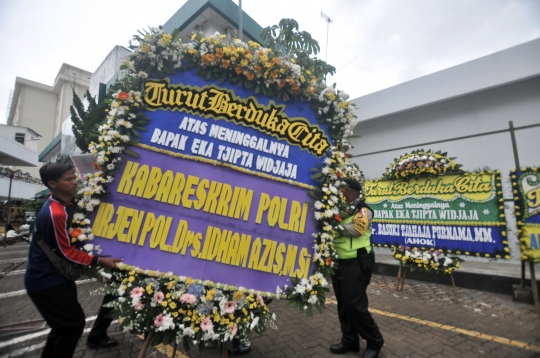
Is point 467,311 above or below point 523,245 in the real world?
below

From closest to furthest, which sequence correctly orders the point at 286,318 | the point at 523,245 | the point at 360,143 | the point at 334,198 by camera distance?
the point at 334,198
the point at 286,318
the point at 523,245
the point at 360,143

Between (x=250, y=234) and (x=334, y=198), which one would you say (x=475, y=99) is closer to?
(x=334, y=198)

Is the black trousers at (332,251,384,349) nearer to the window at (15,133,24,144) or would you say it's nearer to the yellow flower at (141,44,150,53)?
the yellow flower at (141,44,150,53)

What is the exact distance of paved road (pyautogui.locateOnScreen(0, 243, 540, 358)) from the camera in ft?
11.0

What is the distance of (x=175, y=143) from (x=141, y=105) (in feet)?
1.70

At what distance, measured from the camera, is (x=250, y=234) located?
2.74 meters

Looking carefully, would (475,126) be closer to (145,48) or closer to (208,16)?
(208,16)

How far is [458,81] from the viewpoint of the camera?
8.52 m

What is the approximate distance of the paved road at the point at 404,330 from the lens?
11.0 ft

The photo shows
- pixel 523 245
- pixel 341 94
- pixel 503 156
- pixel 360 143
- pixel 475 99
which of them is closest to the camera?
pixel 341 94

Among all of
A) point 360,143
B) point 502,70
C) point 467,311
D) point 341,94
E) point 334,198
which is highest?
point 502,70

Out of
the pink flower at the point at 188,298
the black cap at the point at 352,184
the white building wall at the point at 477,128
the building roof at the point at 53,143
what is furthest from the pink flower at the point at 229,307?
the building roof at the point at 53,143

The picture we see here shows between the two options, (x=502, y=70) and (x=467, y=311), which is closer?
(x=467, y=311)

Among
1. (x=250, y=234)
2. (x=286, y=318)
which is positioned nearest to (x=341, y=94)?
(x=250, y=234)
